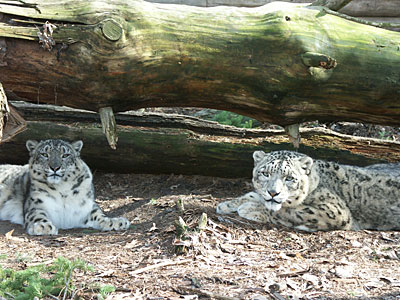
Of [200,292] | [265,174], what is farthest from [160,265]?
[265,174]

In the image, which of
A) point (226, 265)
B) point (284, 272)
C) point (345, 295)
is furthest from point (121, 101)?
point (345, 295)

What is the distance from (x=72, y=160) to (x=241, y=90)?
2789 mm

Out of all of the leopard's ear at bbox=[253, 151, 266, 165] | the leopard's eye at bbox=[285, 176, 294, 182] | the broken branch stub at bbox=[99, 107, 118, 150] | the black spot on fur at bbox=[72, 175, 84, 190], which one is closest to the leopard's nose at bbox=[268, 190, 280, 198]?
the leopard's eye at bbox=[285, 176, 294, 182]

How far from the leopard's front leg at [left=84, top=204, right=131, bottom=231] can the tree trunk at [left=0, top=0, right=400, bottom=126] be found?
1676mm

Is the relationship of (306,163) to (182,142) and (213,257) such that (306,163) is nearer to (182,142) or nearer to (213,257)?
A: (213,257)

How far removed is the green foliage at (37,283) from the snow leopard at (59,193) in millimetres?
2645

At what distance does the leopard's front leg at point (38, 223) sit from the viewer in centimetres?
685

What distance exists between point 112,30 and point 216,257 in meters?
2.64

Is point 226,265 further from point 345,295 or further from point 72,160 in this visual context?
point 72,160

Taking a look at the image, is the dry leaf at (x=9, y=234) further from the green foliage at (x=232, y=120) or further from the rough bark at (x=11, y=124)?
the green foliage at (x=232, y=120)

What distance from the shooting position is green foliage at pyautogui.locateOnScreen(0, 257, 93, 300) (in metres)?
4.08

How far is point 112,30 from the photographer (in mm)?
5559

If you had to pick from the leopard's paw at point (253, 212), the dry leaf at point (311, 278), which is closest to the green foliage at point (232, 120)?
the leopard's paw at point (253, 212)

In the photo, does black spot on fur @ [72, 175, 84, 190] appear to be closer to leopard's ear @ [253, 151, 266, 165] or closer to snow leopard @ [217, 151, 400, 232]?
snow leopard @ [217, 151, 400, 232]
